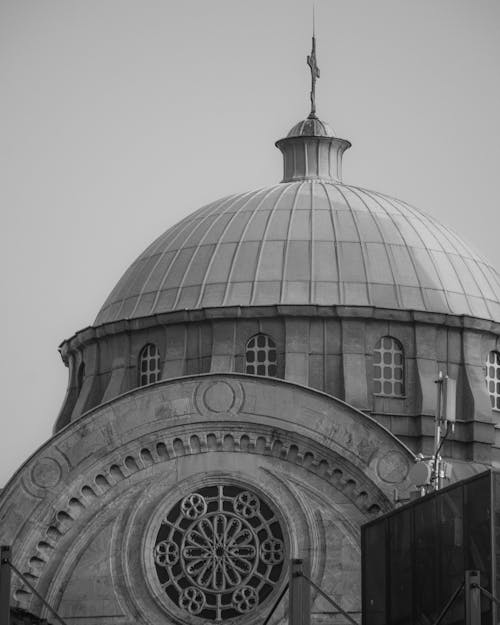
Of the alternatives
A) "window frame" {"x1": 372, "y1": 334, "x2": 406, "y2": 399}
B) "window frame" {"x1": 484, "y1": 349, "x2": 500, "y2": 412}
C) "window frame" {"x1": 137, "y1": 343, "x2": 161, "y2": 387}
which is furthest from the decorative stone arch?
"window frame" {"x1": 484, "y1": 349, "x2": 500, "y2": 412}

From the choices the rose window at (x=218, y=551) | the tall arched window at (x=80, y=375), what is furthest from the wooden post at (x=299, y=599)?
the tall arched window at (x=80, y=375)

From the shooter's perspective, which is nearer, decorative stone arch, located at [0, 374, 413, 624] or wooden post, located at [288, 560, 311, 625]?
wooden post, located at [288, 560, 311, 625]

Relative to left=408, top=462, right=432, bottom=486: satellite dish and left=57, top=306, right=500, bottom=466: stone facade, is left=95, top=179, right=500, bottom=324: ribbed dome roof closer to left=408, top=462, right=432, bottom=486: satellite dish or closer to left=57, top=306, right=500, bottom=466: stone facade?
left=57, top=306, right=500, bottom=466: stone facade

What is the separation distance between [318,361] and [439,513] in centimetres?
1760

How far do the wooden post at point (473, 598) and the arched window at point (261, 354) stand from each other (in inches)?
889

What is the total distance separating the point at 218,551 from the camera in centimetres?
5856

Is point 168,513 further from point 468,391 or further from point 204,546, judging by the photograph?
point 468,391

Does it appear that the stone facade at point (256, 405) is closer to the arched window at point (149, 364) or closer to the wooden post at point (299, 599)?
the arched window at point (149, 364)

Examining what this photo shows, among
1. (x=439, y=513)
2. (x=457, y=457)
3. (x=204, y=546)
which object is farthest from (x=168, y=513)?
(x=439, y=513)

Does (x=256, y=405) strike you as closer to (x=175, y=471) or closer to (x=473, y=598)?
(x=175, y=471)

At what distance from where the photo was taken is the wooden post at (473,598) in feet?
137

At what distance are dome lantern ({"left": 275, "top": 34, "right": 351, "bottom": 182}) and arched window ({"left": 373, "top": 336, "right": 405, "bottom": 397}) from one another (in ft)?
27.6

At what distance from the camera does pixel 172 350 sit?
215ft

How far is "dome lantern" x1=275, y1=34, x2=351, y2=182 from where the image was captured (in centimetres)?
7244
